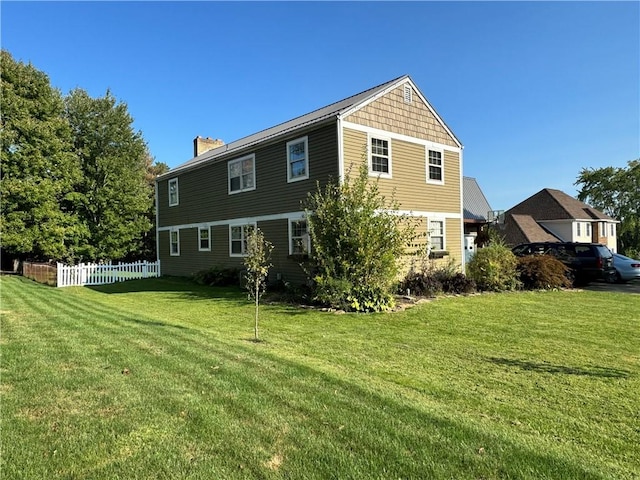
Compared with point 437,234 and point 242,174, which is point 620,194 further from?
point 242,174

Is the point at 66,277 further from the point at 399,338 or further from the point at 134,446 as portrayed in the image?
the point at 134,446

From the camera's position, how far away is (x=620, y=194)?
2144 inches

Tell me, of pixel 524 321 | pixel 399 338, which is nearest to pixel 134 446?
pixel 399 338

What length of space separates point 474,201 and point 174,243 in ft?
73.2

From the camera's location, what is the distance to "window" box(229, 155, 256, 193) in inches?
650

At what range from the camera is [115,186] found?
87.4 feet

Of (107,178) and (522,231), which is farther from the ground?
(107,178)

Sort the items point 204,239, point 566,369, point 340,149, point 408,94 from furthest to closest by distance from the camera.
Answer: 1. point 204,239
2. point 408,94
3. point 340,149
4. point 566,369

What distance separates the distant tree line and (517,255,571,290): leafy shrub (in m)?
23.1

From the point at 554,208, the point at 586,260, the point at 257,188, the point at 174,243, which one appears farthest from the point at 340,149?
the point at 554,208

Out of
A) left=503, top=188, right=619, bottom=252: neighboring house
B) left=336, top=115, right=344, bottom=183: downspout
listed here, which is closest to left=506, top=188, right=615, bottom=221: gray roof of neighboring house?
left=503, top=188, right=619, bottom=252: neighboring house

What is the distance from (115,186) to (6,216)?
6.29m

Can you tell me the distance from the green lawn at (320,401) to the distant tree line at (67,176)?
17.7 meters

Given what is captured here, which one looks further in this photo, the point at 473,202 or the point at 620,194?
the point at 620,194
